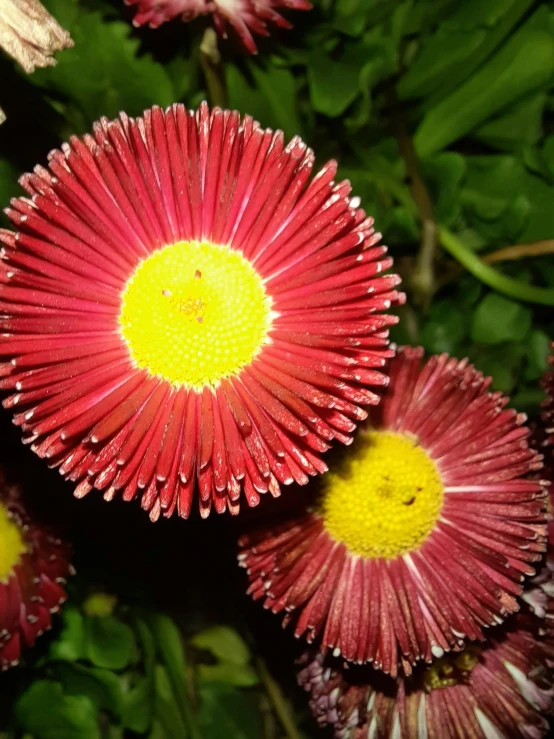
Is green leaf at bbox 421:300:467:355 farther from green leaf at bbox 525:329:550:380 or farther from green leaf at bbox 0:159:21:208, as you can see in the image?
green leaf at bbox 0:159:21:208

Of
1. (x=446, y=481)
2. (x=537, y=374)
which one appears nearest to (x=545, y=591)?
(x=446, y=481)

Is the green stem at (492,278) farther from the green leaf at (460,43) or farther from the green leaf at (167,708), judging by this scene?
the green leaf at (167,708)

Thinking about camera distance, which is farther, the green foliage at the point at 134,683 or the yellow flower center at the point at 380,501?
the green foliage at the point at 134,683

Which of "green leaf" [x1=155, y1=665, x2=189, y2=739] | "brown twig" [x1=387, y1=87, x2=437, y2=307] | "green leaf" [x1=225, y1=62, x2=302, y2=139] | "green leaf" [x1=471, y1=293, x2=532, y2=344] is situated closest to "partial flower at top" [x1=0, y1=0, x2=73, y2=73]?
"green leaf" [x1=225, y1=62, x2=302, y2=139]

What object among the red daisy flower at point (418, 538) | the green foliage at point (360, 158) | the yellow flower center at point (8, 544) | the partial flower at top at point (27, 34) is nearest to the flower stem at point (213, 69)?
the green foliage at point (360, 158)

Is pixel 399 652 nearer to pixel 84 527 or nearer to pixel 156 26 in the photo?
pixel 84 527

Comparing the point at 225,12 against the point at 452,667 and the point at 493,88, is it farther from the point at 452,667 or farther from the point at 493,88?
the point at 452,667

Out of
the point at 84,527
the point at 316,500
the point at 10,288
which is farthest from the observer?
the point at 84,527
